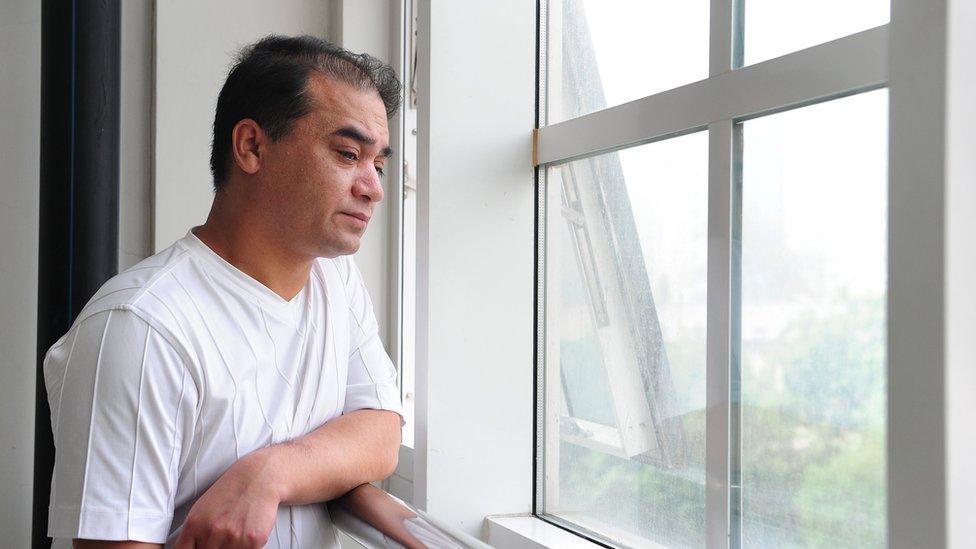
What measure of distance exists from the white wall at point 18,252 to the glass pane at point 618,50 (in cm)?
119

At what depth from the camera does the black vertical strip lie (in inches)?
73.4

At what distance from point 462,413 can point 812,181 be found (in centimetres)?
90

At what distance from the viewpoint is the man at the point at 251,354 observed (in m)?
1.02

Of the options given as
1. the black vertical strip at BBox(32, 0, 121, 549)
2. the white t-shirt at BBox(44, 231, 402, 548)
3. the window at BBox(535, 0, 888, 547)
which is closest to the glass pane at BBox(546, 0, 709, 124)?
the window at BBox(535, 0, 888, 547)

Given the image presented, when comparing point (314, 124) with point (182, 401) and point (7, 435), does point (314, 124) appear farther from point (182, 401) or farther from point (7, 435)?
point (7, 435)

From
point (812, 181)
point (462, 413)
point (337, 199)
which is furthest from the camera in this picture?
point (462, 413)

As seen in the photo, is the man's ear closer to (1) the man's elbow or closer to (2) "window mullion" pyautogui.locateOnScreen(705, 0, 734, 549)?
(1) the man's elbow

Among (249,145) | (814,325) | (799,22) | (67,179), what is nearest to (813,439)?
(814,325)

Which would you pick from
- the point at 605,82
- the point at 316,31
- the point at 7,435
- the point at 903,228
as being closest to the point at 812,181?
the point at 903,228

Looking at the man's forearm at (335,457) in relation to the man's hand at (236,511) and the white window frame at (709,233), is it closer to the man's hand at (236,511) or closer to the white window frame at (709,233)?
the man's hand at (236,511)

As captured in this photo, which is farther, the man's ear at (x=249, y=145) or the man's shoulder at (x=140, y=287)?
the man's ear at (x=249, y=145)

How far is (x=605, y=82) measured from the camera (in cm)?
165

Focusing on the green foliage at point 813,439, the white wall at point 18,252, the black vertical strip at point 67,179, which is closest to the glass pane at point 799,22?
the green foliage at point 813,439

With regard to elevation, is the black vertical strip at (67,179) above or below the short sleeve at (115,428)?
above
